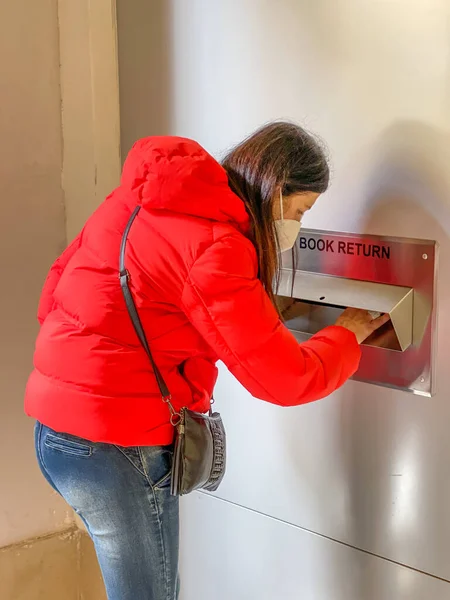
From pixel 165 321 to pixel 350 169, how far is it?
1.29 ft

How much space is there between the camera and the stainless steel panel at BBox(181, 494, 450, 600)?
1189mm

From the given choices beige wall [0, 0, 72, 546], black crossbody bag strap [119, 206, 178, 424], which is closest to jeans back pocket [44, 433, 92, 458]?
black crossbody bag strap [119, 206, 178, 424]

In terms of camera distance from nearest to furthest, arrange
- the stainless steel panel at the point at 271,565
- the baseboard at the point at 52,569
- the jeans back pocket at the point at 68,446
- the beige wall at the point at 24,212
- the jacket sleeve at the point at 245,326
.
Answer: the jacket sleeve at the point at 245,326
the jeans back pocket at the point at 68,446
the stainless steel panel at the point at 271,565
the beige wall at the point at 24,212
the baseboard at the point at 52,569

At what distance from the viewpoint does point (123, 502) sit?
105cm

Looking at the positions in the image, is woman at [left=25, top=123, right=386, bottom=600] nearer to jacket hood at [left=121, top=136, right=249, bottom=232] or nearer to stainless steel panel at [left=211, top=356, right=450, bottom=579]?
jacket hood at [left=121, top=136, right=249, bottom=232]

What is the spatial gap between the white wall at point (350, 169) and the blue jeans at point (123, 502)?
289mm

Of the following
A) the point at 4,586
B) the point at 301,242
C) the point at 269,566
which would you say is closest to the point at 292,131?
the point at 301,242

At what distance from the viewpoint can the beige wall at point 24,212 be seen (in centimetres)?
154

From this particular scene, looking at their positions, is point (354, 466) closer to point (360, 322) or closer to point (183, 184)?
point (360, 322)

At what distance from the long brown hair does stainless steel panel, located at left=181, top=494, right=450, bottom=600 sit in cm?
53

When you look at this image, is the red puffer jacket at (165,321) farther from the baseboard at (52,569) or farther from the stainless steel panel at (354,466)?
the baseboard at (52,569)

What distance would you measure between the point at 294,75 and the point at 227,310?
0.48 metres

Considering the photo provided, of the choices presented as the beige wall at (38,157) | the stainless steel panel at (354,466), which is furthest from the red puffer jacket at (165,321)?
the beige wall at (38,157)

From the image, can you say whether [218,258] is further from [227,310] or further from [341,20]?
[341,20]
